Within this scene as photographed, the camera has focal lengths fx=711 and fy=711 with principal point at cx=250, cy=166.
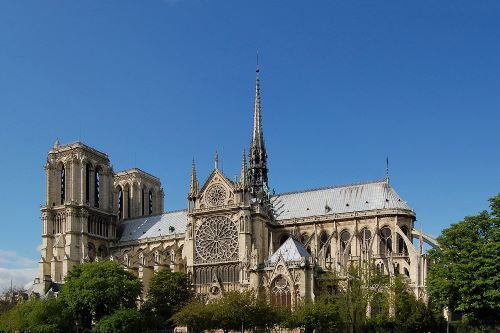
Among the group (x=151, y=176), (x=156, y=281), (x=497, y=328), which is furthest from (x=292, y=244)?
(x=151, y=176)

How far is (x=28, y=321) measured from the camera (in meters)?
64.6

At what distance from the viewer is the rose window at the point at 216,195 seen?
80750 millimetres

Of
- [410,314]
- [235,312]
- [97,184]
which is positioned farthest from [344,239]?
[97,184]

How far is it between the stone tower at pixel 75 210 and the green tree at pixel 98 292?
67.3 feet

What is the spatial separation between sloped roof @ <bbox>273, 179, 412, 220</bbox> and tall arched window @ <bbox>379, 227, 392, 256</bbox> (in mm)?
2766

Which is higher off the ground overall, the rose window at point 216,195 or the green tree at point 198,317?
the rose window at point 216,195

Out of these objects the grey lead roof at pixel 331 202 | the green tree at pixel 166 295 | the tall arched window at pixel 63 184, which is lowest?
the green tree at pixel 166 295

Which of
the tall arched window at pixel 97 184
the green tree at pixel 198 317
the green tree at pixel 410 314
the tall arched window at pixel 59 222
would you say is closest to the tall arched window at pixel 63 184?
the tall arched window at pixel 59 222

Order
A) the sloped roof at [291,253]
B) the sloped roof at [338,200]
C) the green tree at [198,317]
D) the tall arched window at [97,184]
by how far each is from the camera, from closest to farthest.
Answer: the green tree at [198,317], the sloped roof at [291,253], the sloped roof at [338,200], the tall arched window at [97,184]

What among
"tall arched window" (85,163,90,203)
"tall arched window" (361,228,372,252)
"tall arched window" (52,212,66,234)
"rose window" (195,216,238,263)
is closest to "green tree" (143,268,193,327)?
"rose window" (195,216,238,263)

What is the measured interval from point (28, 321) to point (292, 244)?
85.0ft

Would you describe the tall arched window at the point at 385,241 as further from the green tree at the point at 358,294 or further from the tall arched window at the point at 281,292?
the tall arched window at the point at 281,292

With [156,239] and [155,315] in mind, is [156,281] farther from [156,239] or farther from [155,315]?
[156,239]

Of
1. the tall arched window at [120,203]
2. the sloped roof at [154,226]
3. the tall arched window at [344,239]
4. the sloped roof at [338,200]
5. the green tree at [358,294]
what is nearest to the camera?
the green tree at [358,294]
